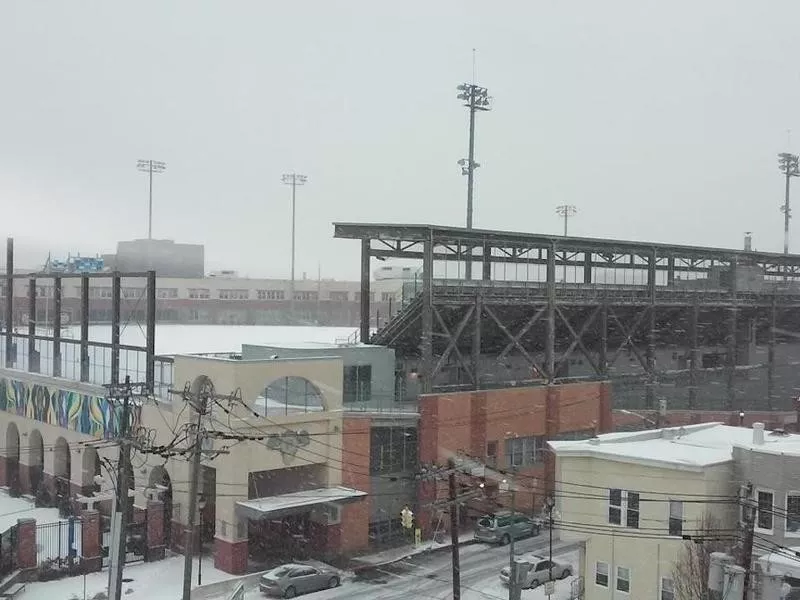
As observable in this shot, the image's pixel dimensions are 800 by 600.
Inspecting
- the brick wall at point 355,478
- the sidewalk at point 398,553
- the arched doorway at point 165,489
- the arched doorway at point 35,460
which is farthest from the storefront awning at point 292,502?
the arched doorway at point 35,460

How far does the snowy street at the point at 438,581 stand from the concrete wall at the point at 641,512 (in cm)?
309

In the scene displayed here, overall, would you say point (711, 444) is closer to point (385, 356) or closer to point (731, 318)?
point (385, 356)

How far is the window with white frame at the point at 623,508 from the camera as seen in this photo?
24.0 meters

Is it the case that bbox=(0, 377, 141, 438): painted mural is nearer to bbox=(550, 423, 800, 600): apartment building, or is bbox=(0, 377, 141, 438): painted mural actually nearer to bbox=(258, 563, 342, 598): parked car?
bbox=(258, 563, 342, 598): parked car

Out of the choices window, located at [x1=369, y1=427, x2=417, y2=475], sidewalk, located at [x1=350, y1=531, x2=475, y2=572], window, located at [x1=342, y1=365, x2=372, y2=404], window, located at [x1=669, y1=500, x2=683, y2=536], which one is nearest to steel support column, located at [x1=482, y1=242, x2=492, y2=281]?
window, located at [x1=342, y1=365, x2=372, y2=404]

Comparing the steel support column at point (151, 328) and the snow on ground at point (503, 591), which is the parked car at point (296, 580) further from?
the steel support column at point (151, 328)

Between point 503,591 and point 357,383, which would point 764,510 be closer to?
point 503,591

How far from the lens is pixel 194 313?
8850 cm

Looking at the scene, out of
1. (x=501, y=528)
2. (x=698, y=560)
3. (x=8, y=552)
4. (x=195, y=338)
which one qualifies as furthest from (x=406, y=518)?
(x=195, y=338)

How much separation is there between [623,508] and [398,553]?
399 inches

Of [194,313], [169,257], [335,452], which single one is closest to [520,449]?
[335,452]

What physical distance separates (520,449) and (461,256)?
361 inches

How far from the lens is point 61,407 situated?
3722 cm

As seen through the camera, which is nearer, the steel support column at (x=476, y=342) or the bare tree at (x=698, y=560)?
the bare tree at (x=698, y=560)
